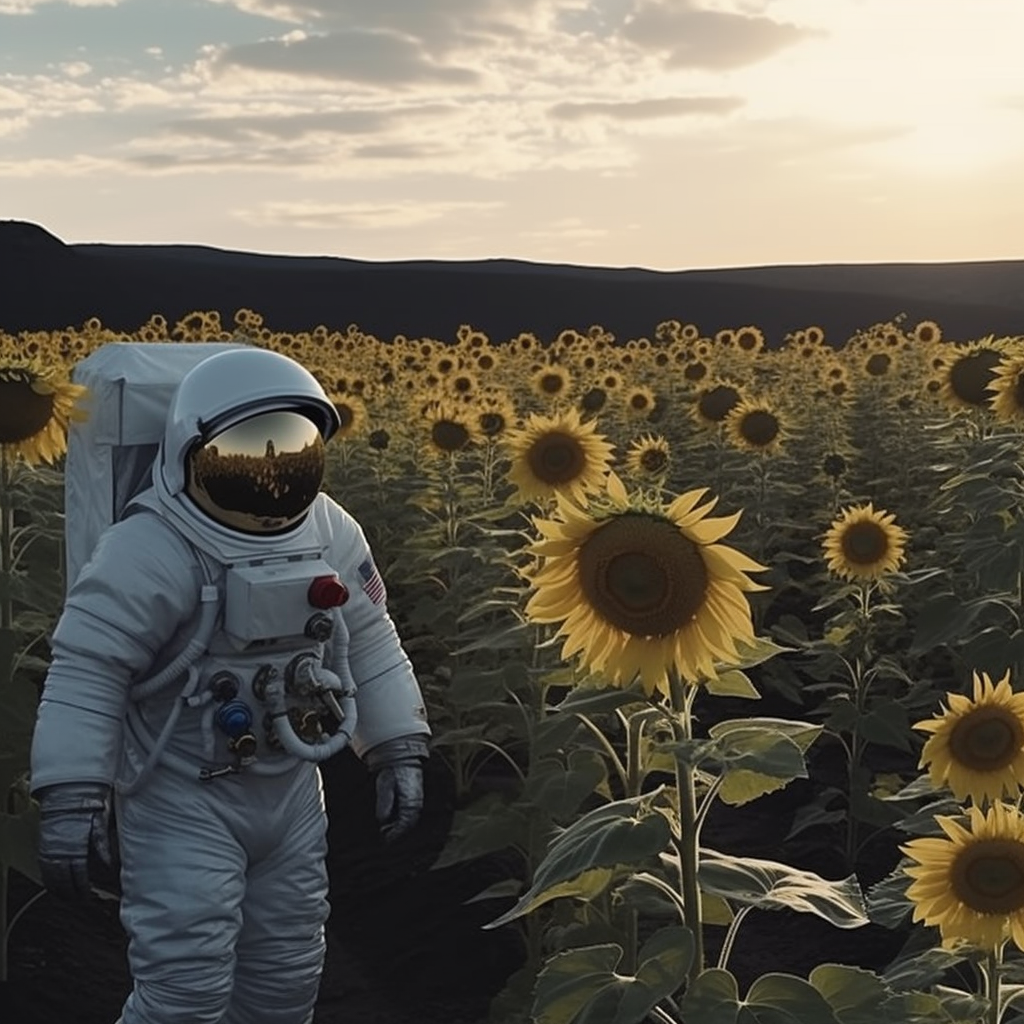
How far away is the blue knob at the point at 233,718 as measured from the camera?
417 centimetres

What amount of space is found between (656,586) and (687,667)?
0.18 metres

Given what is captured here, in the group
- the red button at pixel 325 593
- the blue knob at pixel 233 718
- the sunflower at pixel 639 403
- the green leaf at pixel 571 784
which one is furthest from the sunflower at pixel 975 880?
the sunflower at pixel 639 403

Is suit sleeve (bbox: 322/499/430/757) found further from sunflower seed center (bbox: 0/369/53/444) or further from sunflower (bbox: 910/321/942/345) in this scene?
sunflower (bbox: 910/321/942/345)

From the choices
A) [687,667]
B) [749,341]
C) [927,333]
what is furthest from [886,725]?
[927,333]

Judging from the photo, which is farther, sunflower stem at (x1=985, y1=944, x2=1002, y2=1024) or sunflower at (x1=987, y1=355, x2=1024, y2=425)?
sunflower at (x1=987, y1=355, x2=1024, y2=425)

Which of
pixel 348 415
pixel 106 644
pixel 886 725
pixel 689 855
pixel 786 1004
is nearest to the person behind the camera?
pixel 786 1004

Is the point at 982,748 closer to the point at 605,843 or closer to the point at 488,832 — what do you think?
the point at 605,843

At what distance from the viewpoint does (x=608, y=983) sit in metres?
2.84

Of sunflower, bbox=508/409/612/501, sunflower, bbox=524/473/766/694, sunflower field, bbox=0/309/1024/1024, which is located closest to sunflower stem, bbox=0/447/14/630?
sunflower field, bbox=0/309/1024/1024

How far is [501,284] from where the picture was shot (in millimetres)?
65750

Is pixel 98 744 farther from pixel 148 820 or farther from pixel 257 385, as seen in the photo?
pixel 257 385

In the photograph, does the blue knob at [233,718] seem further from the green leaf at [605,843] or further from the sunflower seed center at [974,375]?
the sunflower seed center at [974,375]

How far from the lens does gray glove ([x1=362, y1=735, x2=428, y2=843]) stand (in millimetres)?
4707

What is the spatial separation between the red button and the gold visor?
223 mm
